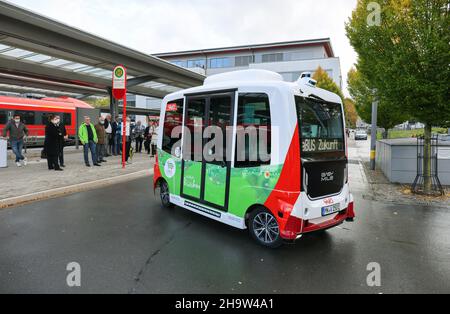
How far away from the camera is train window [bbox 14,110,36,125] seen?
19091 mm

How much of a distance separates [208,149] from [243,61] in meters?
48.1

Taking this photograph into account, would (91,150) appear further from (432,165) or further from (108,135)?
(432,165)

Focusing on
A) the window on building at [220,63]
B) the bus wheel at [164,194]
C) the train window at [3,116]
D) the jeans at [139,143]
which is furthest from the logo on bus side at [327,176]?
the window on building at [220,63]

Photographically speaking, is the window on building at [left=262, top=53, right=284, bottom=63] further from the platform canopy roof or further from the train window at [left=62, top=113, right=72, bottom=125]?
the train window at [left=62, top=113, right=72, bottom=125]

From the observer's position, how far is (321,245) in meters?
4.40

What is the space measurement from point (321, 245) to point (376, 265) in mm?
796

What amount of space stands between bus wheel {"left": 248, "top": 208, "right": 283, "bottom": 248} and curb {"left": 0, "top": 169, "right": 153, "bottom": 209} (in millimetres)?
5093

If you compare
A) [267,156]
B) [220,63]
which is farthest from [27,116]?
[220,63]

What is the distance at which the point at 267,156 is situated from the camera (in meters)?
4.16

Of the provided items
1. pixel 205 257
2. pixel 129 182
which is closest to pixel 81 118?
pixel 129 182

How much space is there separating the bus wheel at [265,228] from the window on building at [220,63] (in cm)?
4954

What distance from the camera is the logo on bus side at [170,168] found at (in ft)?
19.1
